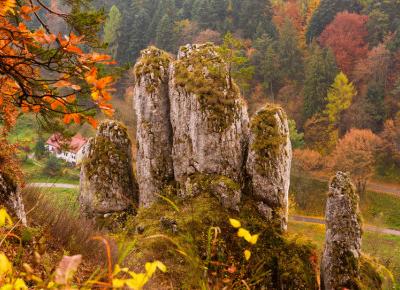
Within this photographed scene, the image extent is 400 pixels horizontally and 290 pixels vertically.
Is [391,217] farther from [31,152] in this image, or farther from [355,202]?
[31,152]

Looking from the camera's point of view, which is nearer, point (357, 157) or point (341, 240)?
point (341, 240)

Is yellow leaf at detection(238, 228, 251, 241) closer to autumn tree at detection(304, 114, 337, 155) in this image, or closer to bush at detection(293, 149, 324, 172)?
bush at detection(293, 149, 324, 172)

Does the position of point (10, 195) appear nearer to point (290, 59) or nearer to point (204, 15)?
point (290, 59)

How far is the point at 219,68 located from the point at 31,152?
36.6 metres

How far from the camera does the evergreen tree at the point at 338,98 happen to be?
4291 cm

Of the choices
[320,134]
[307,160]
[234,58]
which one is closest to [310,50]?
[320,134]

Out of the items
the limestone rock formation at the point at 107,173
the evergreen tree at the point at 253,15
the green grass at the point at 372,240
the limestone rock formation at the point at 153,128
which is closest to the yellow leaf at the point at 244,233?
the limestone rock formation at the point at 153,128

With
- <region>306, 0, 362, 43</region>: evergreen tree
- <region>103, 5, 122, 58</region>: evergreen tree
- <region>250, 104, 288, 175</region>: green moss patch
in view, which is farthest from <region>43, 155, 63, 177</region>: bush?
<region>306, 0, 362, 43</region>: evergreen tree

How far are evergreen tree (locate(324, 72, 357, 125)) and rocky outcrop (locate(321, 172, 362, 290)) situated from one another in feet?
109

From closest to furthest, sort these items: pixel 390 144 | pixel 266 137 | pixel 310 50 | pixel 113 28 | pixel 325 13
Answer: pixel 266 137 < pixel 390 144 < pixel 310 50 < pixel 325 13 < pixel 113 28

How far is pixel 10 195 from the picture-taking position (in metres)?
6.07

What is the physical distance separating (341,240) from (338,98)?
34683 mm

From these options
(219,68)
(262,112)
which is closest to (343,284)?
(262,112)

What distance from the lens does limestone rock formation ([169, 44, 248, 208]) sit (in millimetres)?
13047
